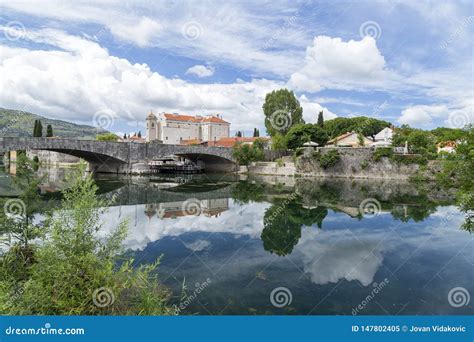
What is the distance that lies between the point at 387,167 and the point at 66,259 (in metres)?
46.5

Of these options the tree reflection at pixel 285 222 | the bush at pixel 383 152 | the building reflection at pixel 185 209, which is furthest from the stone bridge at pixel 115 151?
the tree reflection at pixel 285 222

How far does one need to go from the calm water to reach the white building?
240 ft

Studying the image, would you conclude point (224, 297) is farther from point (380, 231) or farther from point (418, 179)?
point (418, 179)

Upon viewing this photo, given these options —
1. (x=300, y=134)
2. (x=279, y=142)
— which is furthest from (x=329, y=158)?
Result: (x=279, y=142)

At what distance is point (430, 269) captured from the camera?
11336 mm

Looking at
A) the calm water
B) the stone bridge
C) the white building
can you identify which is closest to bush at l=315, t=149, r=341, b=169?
the stone bridge

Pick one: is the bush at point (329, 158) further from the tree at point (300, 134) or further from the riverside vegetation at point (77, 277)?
the riverside vegetation at point (77, 277)

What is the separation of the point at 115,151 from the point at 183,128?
51916 mm

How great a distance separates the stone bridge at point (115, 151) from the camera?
39969mm

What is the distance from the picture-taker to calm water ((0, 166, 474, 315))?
873 centimetres

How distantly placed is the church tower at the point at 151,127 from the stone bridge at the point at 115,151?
33.8m

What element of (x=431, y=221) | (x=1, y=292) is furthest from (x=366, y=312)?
(x=431, y=221)

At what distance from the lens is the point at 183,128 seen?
99250 mm

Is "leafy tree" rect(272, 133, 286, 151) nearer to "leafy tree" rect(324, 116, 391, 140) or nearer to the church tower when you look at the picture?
"leafy tree" rect(324, 116, 391, 140)
